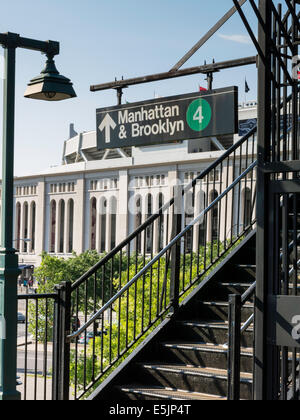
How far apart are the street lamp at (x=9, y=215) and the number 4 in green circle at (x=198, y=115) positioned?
1513 mm

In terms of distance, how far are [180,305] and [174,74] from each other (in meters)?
2.88

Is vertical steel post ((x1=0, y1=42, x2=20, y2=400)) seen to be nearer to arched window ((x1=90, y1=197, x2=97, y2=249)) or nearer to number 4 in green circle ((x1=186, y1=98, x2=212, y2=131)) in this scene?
number 4 in green circle ((x1=186, y1=98, x2=212, y2=131))

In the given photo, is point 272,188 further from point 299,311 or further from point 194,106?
point 194,106

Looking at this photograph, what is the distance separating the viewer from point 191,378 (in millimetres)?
6094

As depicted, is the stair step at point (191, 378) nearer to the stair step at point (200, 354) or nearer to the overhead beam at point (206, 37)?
the stair step at point (200, 354)

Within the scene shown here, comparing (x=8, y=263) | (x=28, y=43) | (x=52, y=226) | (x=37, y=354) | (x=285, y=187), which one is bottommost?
(x=37, y=354)

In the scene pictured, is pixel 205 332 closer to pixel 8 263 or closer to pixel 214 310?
pixel 214 310

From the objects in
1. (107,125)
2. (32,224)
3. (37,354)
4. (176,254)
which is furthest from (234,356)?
(32,224)

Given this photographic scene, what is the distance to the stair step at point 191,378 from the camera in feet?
19.1

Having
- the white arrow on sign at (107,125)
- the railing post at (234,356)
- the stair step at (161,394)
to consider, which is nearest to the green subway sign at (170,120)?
the white arrow on sign at (107,125)

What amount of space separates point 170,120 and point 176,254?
1468 mm

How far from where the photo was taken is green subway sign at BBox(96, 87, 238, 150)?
675cm

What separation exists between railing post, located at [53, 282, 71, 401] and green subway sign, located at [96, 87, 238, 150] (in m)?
1.96

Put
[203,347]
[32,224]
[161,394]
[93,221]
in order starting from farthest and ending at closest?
[32,224] < [93,221] < [203,347] < [161,394]
